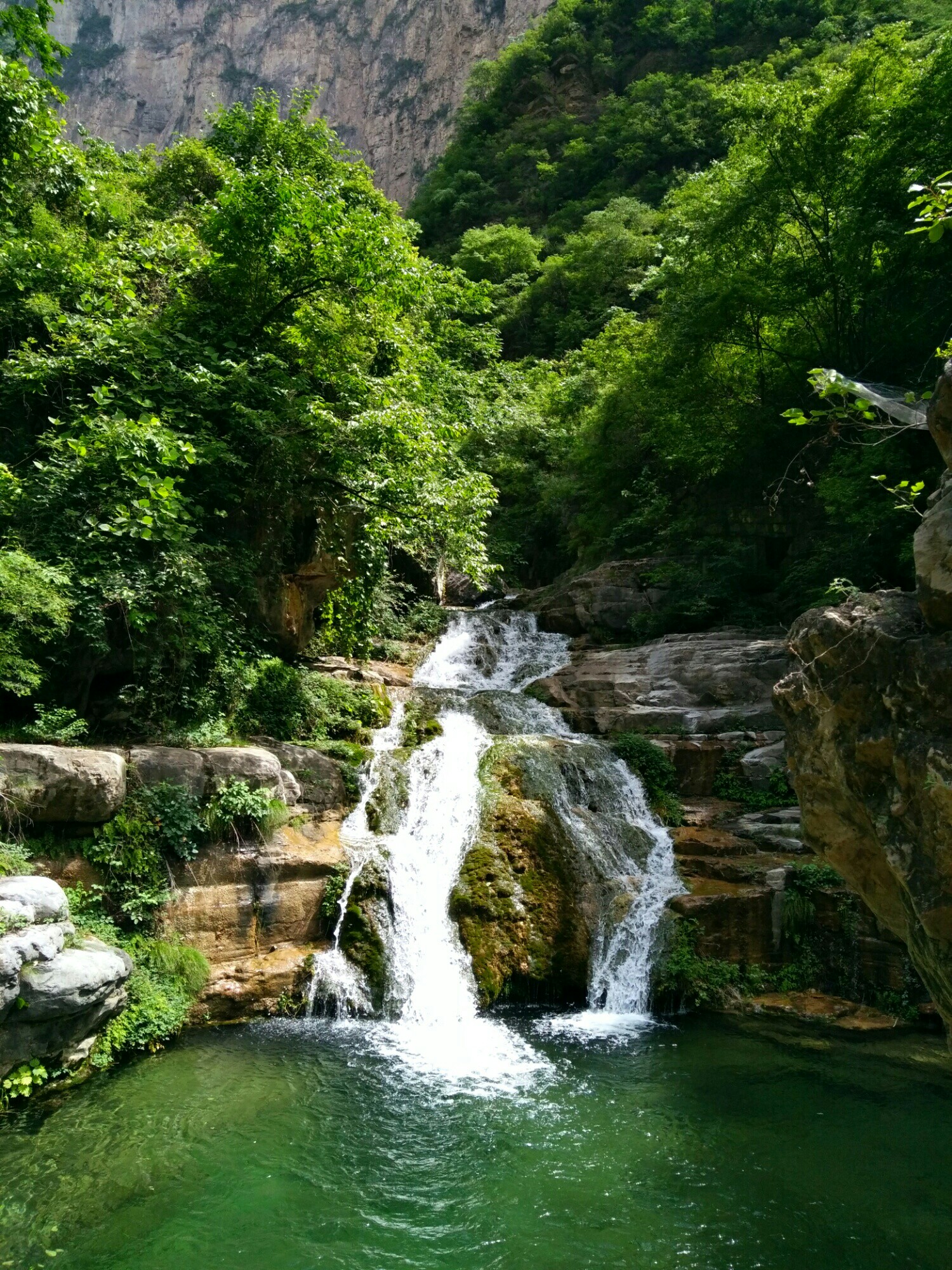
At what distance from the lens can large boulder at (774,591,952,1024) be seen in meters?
4.19

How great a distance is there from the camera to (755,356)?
1783 cm

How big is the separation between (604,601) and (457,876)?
29.9 feet

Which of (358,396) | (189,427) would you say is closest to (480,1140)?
(189,427)

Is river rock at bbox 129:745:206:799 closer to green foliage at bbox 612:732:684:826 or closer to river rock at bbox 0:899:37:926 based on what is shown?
river rock at bbox 0:899:37:926

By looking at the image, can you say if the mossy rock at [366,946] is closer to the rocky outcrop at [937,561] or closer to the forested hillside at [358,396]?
the forested hillside at [358,396]

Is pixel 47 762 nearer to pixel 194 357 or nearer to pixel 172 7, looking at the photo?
pixel 194 357

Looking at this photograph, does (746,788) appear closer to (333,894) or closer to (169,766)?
(333,894)

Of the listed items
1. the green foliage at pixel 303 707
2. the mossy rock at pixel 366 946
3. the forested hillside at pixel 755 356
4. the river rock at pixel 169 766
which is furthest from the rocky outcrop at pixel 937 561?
the green foliage at pixel 303 707

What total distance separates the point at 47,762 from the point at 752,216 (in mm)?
16096

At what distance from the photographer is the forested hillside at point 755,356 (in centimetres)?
1390

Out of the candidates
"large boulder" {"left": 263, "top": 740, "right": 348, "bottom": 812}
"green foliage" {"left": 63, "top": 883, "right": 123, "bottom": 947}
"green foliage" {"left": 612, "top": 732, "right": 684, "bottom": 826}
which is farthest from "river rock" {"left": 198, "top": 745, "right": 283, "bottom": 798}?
"green foliage" {"left": 612, "top": 732, "right": 684, "bottom": 826}

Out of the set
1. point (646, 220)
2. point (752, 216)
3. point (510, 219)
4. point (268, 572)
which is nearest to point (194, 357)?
point (268, 572)

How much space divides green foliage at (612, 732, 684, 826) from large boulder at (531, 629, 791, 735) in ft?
2.94

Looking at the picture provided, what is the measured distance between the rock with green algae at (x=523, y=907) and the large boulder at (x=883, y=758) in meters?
4.76
